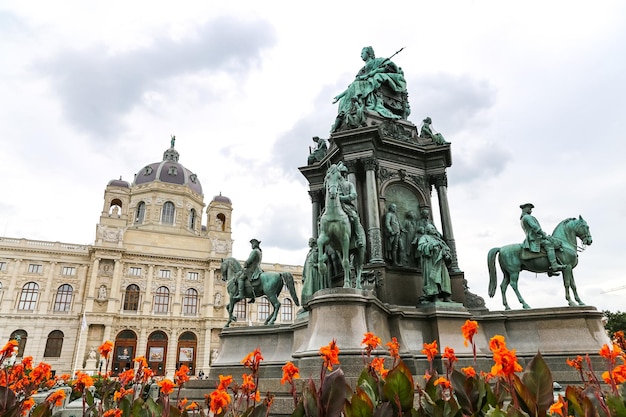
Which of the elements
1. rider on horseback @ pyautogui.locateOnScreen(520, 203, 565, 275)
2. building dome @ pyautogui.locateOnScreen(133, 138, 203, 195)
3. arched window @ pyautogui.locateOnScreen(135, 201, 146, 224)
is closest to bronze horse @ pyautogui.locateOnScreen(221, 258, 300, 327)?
rider on horseback @ pyautogui.locateOnScreen(520, 203, 565, 275)

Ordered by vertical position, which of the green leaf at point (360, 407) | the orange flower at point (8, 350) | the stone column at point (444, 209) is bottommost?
the green leaf at point (360, 407)

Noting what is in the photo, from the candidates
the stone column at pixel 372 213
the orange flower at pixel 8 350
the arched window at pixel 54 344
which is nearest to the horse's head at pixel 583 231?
the stone column at pixel 372 213

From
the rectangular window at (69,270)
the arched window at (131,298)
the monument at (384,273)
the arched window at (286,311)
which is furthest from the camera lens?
the arched window at (286,311)

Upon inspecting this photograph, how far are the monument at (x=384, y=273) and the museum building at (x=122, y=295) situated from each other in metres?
36.7

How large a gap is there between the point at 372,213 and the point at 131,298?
49.0 meters

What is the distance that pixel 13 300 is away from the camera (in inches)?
1855

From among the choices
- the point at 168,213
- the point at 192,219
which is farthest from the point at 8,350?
the point at 192,219

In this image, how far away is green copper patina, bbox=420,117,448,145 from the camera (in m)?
11.5

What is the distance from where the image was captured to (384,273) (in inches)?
353

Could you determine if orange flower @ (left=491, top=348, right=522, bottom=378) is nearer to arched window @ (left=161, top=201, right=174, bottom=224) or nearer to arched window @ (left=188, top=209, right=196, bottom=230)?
arched window @ (left=161, top=201, right=174, bottom=224)

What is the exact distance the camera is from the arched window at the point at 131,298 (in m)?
50.0

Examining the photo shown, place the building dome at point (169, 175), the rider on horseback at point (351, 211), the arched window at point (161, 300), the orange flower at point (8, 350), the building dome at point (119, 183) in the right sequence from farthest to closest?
the building dome at point (169, 175)
the building dome at point (119, 183)
the arched window at point (161, 300)
the rider on horseback at point (351, 211)
the orange flower at point (8, 350)

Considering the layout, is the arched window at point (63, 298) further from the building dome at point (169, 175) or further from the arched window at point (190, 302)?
the building dome at point (169, 175)

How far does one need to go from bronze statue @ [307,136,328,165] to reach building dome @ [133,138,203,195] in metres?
55.7
